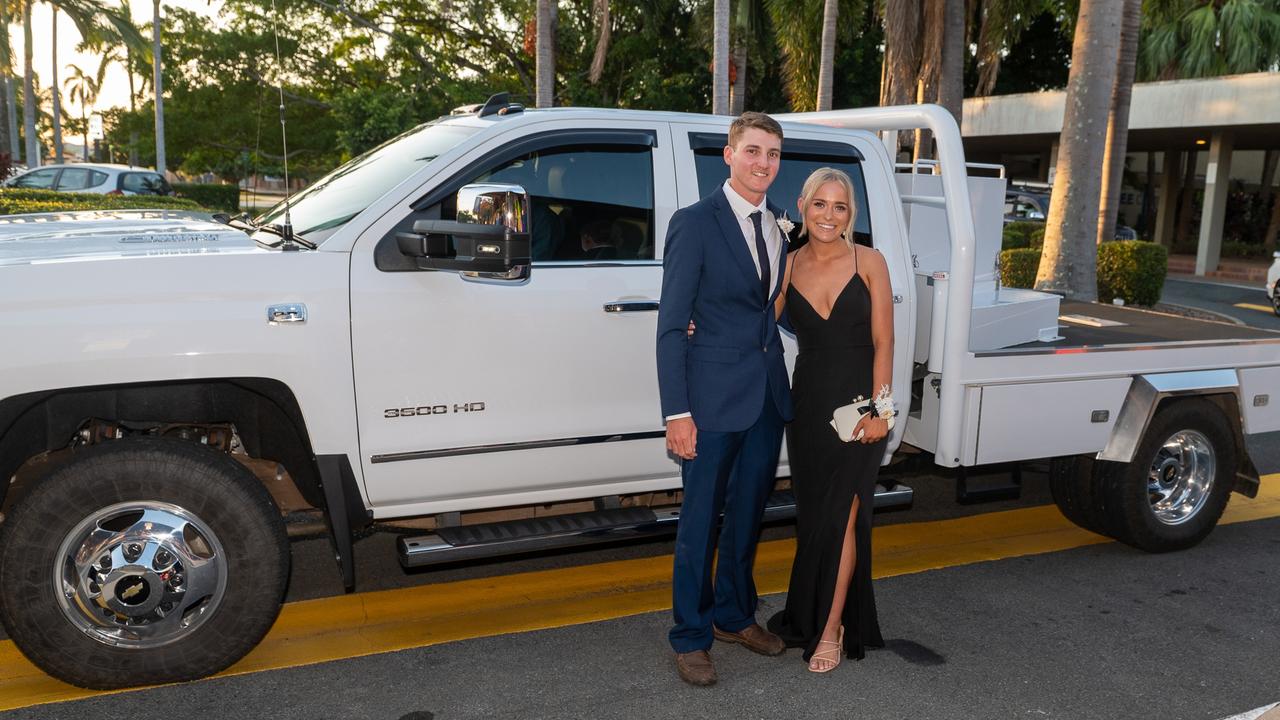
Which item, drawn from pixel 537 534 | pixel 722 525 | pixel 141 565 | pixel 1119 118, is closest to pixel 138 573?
pixel 141 565

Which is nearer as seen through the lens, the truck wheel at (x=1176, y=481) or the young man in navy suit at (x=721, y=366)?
the young man in navy suit at (x=721, y=366)

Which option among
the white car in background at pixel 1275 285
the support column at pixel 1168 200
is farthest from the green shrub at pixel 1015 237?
the support column at pixel 1168 200

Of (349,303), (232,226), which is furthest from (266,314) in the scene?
(232,226)

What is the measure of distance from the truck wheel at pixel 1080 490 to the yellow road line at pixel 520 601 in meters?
0.18

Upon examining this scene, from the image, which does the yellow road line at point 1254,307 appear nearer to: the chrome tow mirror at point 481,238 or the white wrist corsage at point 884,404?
the white wrist corsage at point 884,404

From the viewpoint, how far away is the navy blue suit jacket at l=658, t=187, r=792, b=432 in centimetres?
349

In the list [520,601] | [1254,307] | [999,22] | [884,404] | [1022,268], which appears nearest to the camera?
[884,404]

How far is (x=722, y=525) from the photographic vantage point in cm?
401

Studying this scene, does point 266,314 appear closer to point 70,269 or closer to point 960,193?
point 70,269

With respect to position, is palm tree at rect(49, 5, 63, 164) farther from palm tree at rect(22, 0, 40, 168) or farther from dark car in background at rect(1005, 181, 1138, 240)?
dark car in background at rect(1005, 181, 1138, 240)

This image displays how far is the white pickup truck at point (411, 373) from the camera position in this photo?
3422 millimetres

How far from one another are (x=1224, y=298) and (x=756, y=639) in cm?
1892

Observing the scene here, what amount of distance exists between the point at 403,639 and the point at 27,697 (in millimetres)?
1278

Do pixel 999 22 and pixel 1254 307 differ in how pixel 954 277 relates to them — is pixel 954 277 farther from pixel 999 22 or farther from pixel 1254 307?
pixel 999 22
